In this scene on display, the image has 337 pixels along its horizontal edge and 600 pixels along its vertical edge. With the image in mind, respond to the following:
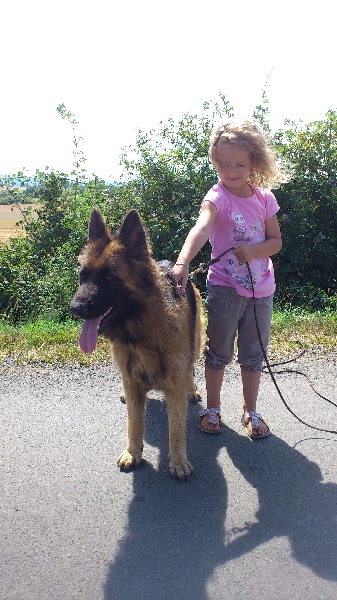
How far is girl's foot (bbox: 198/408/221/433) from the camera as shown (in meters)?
3.63

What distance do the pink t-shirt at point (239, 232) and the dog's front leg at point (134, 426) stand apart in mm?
1019

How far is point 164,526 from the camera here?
8.69ft

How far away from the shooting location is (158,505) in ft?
9.30

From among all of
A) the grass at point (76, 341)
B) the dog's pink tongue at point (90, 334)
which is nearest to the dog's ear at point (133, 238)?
the dog's pink tongue at point (90, 334)

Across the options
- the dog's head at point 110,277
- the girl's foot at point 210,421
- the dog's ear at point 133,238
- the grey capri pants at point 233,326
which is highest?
the dog's ear at point 133,238

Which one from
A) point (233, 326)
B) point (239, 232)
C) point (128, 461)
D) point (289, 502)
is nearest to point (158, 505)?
point (128, 461)

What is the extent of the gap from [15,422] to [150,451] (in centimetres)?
109

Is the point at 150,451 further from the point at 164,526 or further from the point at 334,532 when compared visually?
the point at 334,532

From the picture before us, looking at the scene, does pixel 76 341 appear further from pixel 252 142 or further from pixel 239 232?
pixel 252 142

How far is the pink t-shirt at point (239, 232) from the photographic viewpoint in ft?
11.1

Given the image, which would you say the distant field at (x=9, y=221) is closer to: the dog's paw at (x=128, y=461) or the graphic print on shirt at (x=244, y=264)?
the graphic print on shirt at (x=244, y=264)

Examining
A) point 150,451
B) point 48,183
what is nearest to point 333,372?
point 150,451

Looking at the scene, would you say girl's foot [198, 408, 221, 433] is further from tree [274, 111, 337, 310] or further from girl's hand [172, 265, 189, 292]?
tree [274, 111, 337, 310]

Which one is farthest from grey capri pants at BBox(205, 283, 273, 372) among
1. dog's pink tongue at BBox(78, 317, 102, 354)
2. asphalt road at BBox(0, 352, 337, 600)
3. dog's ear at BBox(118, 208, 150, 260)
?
dog's pink tongue at BBox(78, 317, 102, 354)
